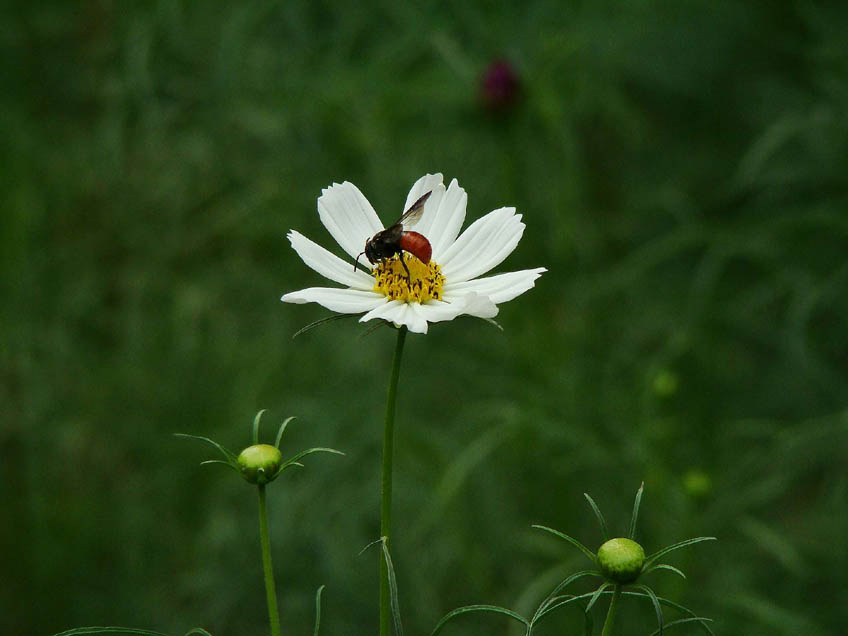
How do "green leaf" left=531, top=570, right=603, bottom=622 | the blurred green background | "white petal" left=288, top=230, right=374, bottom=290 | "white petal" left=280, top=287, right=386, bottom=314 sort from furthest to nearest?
the blurred green background → "white petal" left=288, top=230, right=374, bottom=290 → "white petal" left=280, top=287, right=386, bottom=314 → "green leaf" left=531, top=570, right=603, bottom=622

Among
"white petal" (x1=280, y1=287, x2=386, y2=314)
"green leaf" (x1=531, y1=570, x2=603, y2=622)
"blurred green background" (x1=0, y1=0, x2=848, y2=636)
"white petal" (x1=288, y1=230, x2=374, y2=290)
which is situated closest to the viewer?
"green leaf" (x1=531, y1=570, x2=603, y2=622)

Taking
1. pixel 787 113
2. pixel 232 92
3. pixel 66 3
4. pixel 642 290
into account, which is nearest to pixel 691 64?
pixel 787 113

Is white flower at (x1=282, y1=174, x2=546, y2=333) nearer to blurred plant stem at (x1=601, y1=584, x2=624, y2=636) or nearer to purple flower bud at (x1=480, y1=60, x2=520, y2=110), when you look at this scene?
blurred plant stem at (x1=601, y1=584, x2=624, y2=636)

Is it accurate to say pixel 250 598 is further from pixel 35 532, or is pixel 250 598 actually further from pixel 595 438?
pixel 595 438

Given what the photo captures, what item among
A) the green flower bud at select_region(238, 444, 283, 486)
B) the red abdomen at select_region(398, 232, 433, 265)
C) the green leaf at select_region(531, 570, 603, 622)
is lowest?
the green leaf at select_region(531, 570, 603, 622)

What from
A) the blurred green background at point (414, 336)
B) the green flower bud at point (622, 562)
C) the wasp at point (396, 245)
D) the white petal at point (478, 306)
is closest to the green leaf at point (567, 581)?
the green flower bud at point (622, 562)

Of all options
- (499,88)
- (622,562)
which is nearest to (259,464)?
(622,562)

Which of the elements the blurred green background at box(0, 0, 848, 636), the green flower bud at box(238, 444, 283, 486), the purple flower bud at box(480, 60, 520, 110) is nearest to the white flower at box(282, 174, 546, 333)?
the green flower bud at box(238, 444, 283, 486)
